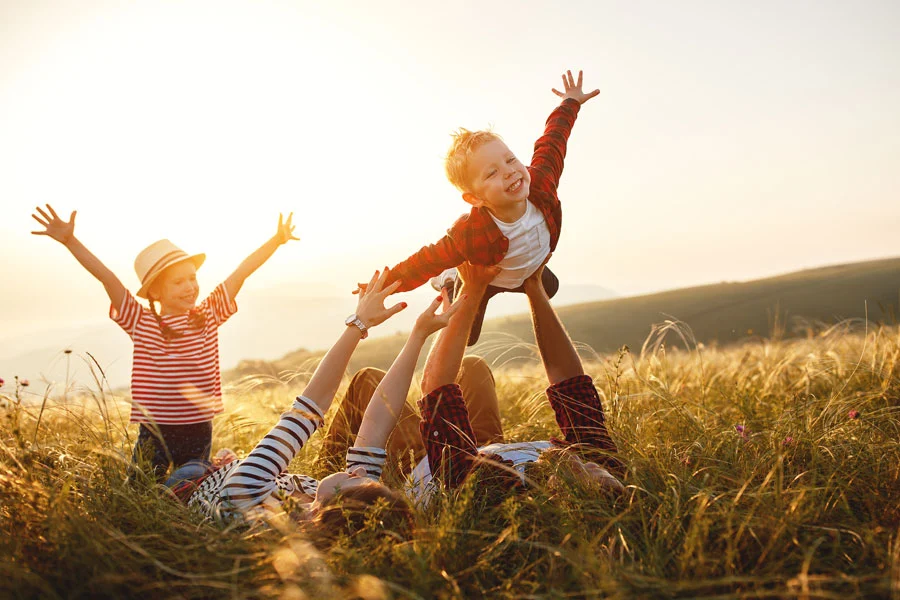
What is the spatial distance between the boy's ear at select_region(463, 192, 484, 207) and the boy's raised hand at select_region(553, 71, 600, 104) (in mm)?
1059

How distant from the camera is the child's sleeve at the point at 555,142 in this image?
3629mm

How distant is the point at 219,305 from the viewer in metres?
4.04

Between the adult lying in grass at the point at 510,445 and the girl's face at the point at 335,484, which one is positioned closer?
the girl's face at the point at 335,484

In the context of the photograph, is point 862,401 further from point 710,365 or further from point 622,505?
point 710,365

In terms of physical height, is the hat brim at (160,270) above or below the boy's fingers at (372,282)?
above

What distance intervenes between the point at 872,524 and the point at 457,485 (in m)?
1.51

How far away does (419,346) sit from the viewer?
2766mm

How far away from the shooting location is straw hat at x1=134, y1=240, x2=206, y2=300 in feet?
12.9

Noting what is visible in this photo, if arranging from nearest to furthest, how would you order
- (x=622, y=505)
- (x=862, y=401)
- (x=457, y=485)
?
(x=622, y=505) < (x=457, y=485) < (x=862, y=401)

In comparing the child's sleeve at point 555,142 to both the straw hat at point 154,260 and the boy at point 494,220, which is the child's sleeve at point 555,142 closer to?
the boy at point 494,220

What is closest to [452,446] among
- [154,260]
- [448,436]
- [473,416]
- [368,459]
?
[448,436]

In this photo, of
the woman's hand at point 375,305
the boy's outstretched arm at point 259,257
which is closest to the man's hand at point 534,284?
the woman's hand at point 375,305

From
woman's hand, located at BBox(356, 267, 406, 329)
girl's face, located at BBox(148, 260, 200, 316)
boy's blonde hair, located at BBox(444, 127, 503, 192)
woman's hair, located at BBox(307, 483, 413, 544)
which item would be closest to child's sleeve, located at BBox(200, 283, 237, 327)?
girl's face, located at BBox(148, 260, 200, 316)

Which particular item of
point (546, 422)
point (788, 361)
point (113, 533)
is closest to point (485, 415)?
Answer: point (546, 422)
